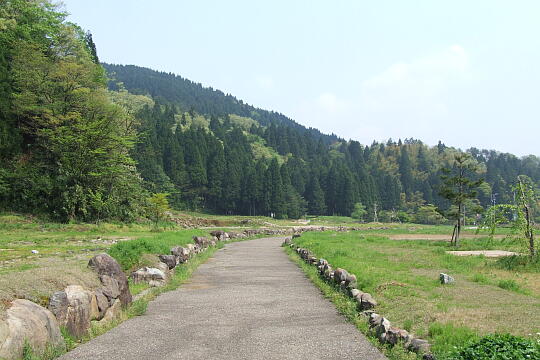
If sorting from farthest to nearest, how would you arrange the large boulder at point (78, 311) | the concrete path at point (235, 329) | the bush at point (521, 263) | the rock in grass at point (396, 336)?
the bush at point (521, 263), the large boulder at point (78, 311), the rock in grass at point (396, 336), the concrete path at point (235, 329)

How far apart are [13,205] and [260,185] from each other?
64.7m

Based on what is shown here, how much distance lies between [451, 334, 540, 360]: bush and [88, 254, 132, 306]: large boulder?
723 cm

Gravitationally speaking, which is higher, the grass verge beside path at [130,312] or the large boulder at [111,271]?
the large boulder at [111,271]

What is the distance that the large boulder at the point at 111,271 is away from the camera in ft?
32.4

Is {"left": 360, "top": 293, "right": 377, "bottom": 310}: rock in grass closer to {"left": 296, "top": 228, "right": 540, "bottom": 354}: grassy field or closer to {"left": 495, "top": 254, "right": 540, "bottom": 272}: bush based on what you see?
{"left": 296, "top": 228, "right": 540, "bottom": 354}: grassy field

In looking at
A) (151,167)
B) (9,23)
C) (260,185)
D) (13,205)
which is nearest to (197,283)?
(13,205)

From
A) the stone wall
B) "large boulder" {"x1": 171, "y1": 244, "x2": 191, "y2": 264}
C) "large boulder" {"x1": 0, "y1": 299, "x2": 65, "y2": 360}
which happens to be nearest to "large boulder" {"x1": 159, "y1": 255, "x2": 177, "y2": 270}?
"large boulder" {"x1": 171, "y1": 244, "x2": 191, "y2": 264}

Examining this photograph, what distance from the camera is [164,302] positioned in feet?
36.9

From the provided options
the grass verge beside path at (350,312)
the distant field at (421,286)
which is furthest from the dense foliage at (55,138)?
the grass verge beside path at (350,312)

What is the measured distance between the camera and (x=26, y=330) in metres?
6.21

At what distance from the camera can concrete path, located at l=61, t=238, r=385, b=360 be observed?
7.10 m

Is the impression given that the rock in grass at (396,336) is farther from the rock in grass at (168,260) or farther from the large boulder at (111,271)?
the rock in grass at (168,260)

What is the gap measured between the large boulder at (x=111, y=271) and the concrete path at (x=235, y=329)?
26.9 inches

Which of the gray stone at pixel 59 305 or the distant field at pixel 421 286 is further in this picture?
the distant field at pixel 421 286
